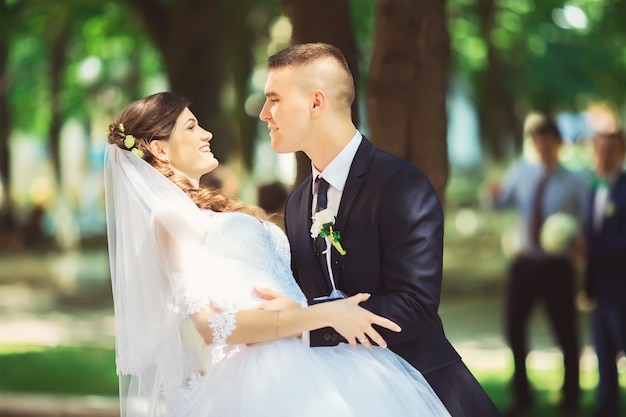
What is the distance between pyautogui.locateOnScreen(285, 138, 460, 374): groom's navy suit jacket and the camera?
12.4 feet

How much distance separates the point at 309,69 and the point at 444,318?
506 inches

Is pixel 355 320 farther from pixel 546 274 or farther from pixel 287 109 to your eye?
pixel 546 274

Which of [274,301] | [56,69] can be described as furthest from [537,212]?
[56,69]

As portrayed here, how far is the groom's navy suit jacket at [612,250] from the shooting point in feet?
28.8

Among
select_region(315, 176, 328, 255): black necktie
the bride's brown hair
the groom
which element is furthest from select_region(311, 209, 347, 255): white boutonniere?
the bride's brown hair

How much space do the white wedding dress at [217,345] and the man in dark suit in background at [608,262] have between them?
518 centimetres

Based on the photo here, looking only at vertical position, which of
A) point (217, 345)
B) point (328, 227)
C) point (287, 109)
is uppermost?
point (287, 109)

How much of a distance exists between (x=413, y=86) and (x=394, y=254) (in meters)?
3.10

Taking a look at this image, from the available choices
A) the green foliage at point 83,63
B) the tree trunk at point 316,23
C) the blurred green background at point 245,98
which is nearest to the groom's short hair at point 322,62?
the blurred green background at point 245,98

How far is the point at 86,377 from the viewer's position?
1128 cm

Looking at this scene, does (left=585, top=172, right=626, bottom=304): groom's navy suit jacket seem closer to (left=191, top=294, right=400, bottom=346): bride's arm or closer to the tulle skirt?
the tulle skirt

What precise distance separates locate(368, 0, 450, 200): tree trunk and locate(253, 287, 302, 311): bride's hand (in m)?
2.94

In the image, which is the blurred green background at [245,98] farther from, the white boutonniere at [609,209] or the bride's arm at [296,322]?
the bride's arm at [296,322]

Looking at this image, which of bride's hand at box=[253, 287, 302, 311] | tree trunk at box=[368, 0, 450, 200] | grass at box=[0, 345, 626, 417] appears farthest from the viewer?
grass at box=[0, 345, 626, 417]
